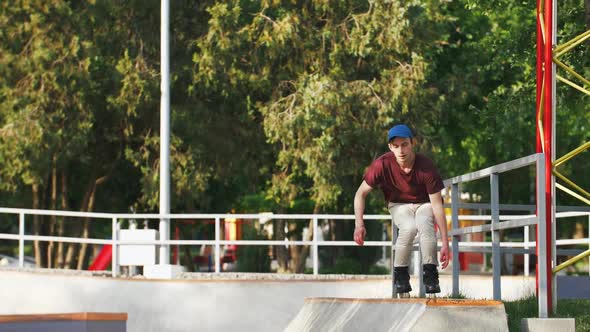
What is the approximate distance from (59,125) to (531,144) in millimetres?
11267

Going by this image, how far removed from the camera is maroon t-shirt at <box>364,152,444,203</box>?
10.3 m

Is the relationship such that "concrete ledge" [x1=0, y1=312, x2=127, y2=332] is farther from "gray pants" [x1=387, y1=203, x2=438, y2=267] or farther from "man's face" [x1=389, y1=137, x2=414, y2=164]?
"man's face" [x1=389, y1=137, x2=414, y2=164]

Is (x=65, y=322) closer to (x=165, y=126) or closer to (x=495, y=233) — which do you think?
(x=495, y=233)

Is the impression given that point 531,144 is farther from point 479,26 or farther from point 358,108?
point 358,108

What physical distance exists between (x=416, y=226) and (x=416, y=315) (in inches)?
60.9

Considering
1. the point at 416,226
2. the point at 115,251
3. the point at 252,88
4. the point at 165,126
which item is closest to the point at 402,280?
the point at 416,226

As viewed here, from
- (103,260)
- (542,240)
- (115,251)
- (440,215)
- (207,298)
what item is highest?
(440,215)

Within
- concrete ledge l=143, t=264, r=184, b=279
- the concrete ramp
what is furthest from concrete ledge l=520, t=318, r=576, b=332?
concrete ledge l=143, t=264, r=184, b=279

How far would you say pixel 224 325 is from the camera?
71.6ft

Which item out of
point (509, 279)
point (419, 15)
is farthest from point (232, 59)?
point (509, 279)

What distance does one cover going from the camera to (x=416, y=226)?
10531mm

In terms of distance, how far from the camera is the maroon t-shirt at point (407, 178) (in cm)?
1027

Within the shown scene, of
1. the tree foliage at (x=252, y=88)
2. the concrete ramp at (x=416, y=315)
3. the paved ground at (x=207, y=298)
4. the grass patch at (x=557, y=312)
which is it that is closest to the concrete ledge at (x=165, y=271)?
the paved ground at (x=207, y=298)

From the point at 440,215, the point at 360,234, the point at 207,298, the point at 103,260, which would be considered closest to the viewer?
the point at 440,215
